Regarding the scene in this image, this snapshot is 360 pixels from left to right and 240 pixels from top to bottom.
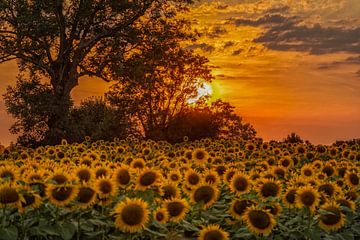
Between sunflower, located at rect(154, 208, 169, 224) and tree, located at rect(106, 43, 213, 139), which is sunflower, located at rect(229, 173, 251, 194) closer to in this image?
sunflower, located at rect(154, 208, 169, 224)

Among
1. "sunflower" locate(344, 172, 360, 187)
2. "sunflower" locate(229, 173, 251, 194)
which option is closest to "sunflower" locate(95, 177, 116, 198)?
"sunflower" locate(229, 173, 251, 194)

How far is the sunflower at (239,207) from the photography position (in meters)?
6.82

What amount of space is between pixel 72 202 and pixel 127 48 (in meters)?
27.7

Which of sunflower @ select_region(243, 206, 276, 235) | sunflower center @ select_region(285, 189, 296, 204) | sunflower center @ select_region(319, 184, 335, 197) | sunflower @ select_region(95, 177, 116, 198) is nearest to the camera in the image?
sunflower @ select_region(243, 206, 276, 235)

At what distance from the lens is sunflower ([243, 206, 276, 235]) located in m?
6.32

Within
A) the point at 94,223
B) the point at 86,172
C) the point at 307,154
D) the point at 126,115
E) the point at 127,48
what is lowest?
the point at 94,223

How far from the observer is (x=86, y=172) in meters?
7.16

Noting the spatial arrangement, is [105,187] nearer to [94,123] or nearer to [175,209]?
[175,209]

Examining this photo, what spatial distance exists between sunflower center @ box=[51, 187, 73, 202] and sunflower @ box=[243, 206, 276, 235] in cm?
194

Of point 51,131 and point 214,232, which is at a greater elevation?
point 51,131

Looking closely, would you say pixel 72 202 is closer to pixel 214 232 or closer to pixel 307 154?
pixel 214 232

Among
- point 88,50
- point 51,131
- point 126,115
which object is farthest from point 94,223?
point 126,115

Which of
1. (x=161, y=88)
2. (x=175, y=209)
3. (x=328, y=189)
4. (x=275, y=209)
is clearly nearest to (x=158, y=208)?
(x=175, y=209)

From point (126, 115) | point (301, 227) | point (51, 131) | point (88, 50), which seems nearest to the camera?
point (301, 227)
